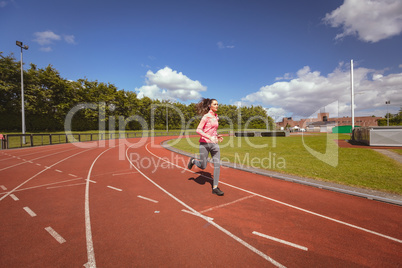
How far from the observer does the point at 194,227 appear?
3225 millimetres

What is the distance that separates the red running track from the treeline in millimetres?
13919

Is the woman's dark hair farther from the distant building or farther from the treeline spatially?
the distant building

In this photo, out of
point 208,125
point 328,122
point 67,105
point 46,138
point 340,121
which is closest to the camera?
point 208,125

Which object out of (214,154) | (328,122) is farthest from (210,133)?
(328,122)

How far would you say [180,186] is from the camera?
5625mm

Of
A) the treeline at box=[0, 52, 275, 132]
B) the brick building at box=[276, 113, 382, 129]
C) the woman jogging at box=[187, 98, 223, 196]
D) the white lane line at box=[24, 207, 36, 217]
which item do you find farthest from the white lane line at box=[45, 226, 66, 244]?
the brick building at box=[276, 113, 382, 129]

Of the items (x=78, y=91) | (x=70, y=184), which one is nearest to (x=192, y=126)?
(x=78, y=91)

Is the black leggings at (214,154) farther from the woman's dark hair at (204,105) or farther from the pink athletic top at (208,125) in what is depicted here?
the woman's dark hair at (204,105)

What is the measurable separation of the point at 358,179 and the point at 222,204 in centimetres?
505

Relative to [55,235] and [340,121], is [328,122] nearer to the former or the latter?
[340,121]

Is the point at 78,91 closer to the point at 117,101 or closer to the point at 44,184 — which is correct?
the point at 117,101

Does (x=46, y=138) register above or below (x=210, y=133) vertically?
below

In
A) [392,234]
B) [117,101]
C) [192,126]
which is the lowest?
[392,234]

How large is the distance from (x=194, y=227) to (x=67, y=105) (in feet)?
140
